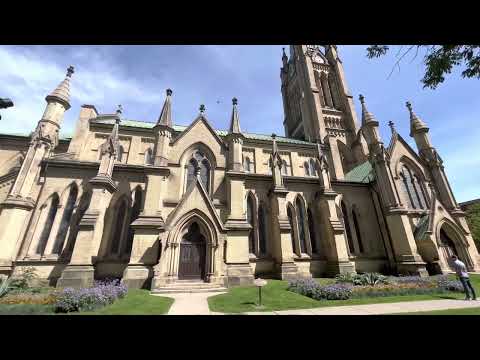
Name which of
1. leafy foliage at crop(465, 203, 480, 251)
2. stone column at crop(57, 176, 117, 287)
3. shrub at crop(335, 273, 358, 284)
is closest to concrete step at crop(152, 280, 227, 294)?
stone column at crop(57, 176, 117, 287)

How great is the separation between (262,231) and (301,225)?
13.0 ft

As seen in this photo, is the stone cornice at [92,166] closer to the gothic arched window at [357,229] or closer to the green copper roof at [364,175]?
the gothic arched window at [357,229]

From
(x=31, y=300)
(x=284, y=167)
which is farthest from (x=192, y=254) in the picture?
(x=284, y=167)

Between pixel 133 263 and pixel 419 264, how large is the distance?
2233 cm

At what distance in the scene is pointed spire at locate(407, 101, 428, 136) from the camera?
1065 inches

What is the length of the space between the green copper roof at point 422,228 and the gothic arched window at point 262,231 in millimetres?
13959

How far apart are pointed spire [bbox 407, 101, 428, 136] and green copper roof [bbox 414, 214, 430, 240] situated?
1091 cm

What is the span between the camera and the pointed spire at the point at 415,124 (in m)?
27.0

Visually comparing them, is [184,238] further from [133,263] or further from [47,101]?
[47,101]

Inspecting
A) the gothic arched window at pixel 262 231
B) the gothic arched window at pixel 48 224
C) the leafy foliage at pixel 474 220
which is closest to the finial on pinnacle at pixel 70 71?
the gothic arched window at pixel 48 224

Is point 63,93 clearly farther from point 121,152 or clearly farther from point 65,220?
point 65,220

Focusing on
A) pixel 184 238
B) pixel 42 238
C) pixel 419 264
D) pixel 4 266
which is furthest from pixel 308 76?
pixel 4 266

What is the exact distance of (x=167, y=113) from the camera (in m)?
21.0
